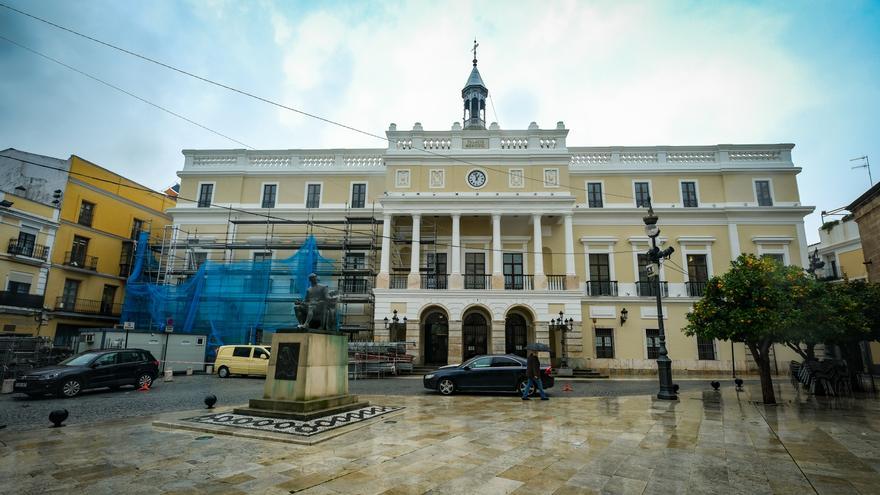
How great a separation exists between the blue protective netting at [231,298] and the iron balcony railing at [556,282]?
11659 mm

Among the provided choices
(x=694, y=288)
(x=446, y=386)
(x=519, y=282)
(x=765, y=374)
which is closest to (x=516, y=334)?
(x=519, y=282)

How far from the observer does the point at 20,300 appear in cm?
2230

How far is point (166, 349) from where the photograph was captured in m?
18.6

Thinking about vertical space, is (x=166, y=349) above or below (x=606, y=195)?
below

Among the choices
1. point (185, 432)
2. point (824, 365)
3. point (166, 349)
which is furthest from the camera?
point (166, 349)

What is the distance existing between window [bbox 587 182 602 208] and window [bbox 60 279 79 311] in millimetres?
30459

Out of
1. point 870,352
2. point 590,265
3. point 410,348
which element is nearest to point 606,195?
point 590,265

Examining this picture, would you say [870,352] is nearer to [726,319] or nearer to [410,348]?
[726,319]

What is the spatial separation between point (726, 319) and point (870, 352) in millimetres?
21572

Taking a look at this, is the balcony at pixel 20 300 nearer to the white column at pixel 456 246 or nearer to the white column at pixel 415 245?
the white column at pixel 415 245

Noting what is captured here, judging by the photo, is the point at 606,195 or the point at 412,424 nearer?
the point at 412,424

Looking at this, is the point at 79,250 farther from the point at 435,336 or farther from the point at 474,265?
the point at 474,265

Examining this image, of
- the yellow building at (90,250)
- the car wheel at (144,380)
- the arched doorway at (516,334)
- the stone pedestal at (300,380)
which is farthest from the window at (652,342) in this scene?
the yellow building at (90,250)

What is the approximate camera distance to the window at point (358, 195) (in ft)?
85.6
